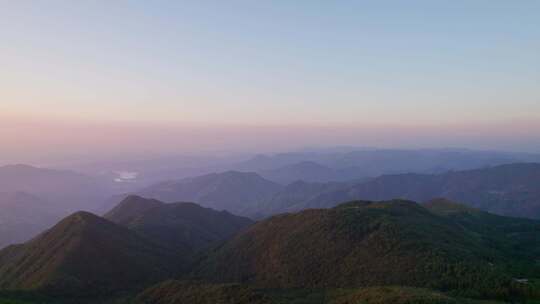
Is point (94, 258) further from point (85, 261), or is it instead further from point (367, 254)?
point (367, 254)

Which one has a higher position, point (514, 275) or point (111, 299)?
point (514, 275)

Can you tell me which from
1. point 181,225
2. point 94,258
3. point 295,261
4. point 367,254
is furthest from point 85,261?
point 367,254

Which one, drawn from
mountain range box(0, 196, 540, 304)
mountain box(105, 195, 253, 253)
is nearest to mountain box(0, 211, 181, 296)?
mountain range box(0, 196, 540, 304)

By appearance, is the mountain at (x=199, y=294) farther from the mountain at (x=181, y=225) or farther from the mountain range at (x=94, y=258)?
the mountain at (x=181, y=225)

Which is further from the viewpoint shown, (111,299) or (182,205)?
(182,205)

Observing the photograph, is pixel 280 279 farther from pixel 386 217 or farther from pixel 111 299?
pixel 111 299

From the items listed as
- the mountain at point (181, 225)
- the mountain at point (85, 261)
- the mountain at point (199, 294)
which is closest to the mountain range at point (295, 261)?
the mountain at point (199, 294)

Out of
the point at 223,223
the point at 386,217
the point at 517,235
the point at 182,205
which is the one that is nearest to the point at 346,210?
the point at 386,217
